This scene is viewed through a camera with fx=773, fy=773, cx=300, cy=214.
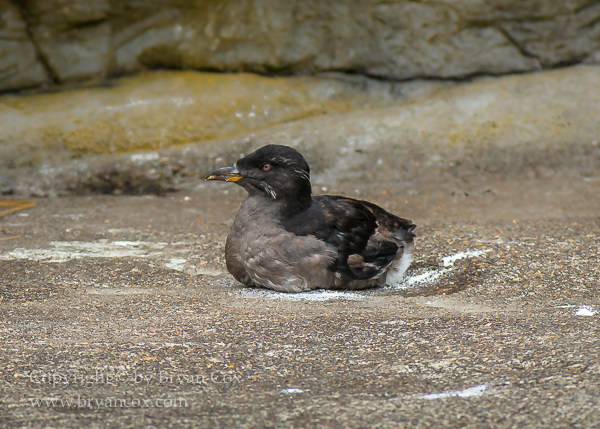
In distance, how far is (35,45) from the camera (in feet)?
25.2

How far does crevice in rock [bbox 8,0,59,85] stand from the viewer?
295 inches

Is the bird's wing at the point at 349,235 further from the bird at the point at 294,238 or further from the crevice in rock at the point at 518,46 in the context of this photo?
the crevice in rock at the point at 518,46

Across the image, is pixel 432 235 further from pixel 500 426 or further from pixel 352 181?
pixel 500 426

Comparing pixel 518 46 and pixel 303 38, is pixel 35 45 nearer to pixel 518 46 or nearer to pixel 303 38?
pixel 303 38

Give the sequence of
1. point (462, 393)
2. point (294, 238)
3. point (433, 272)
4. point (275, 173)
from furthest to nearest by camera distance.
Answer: point (433, 272), point (275, 173), point (294, 238), point (462, 393)

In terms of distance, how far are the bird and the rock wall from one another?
3634 millimetres

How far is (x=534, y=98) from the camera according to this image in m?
7.58

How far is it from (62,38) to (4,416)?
19.2 ft

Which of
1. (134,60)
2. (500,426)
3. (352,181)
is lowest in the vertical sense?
(352,181)

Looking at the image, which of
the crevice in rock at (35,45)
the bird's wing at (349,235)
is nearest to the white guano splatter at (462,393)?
the bird's wing at (349,235)

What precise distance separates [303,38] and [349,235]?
3.90 metres

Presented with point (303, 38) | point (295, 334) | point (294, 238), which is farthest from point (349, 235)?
point (303, 38)

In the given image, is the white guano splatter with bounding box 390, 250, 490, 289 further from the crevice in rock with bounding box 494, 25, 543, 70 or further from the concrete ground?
the crevice in rock with bounding box 494, 25, 543, 70

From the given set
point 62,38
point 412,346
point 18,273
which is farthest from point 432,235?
point 62,38
